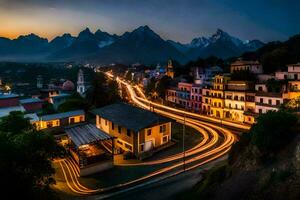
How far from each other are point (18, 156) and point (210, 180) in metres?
18.1

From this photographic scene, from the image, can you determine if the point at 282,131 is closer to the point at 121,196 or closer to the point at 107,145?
the point at 121,196

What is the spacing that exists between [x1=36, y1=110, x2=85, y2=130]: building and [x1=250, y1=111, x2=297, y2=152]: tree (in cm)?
4892

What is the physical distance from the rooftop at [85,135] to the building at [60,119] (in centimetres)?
1544

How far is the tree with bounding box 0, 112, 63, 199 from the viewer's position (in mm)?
18156

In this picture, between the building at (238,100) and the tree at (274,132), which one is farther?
the building at (238,100)

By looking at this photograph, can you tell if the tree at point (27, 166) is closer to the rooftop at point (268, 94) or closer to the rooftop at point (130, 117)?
the rooftop at point (130, 117)

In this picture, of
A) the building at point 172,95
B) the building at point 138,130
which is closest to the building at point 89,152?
the building at point 138,130

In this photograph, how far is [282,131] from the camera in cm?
2389

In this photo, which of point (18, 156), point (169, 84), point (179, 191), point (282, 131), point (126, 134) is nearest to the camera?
point (18, 156)

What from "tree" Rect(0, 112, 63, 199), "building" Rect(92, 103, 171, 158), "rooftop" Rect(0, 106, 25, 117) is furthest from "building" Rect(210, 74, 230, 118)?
"tree" Rect(0, 112, 63, 199)

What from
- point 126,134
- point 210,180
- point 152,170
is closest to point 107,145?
point 126,134

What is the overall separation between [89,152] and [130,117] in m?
10.2

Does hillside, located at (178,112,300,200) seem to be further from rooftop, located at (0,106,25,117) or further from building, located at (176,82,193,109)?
building, located at (176,82,193,109)

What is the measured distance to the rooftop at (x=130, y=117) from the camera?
150 feet
